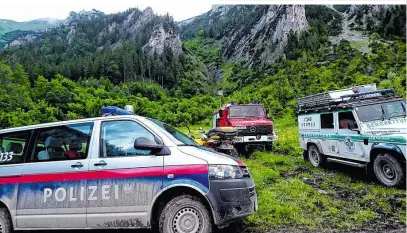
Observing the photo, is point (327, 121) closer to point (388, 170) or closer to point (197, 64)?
point (388, 170)

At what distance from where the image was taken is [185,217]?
4.37 meters

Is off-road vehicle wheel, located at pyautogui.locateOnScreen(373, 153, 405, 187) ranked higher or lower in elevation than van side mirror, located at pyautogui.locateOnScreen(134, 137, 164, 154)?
lower

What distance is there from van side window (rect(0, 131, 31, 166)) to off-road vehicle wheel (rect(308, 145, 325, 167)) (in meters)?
8.73

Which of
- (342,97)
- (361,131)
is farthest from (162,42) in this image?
(361,131)

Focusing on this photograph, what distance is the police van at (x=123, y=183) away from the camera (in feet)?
14.3

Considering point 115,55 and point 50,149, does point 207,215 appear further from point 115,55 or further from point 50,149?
point 115,55

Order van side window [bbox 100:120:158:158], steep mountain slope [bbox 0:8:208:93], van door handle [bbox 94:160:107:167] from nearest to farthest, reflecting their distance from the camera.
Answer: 1. van door handle [bbox 94:160:107:167]
2. van side window [bbox 100:120:158:158]
3. steep mountain slope [bbox 0:8:208:93]

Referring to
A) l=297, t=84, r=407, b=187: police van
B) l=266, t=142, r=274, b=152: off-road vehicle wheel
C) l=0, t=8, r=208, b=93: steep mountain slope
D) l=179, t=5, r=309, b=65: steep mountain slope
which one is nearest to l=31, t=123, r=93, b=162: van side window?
l=297, t=84, r=407, b=187: police van

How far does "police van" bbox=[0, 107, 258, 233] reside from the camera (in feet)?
14.3

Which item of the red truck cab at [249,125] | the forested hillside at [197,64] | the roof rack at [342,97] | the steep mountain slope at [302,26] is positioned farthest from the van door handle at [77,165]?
the steep mountain slope at [302,26]

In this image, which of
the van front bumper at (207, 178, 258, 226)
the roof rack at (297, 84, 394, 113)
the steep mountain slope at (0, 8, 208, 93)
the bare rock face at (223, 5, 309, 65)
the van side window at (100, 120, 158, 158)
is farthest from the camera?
the bare rock face at (223, 5, 309, 65)

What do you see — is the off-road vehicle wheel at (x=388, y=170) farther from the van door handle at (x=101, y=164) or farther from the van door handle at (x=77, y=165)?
the van door handle at (x=77, y=165)

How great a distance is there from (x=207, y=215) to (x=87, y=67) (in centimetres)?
12096

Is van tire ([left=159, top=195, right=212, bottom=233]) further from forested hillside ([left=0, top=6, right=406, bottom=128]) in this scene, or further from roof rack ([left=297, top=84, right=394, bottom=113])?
forested hillside ([left=0, top=6, right=406, bottom=128])
